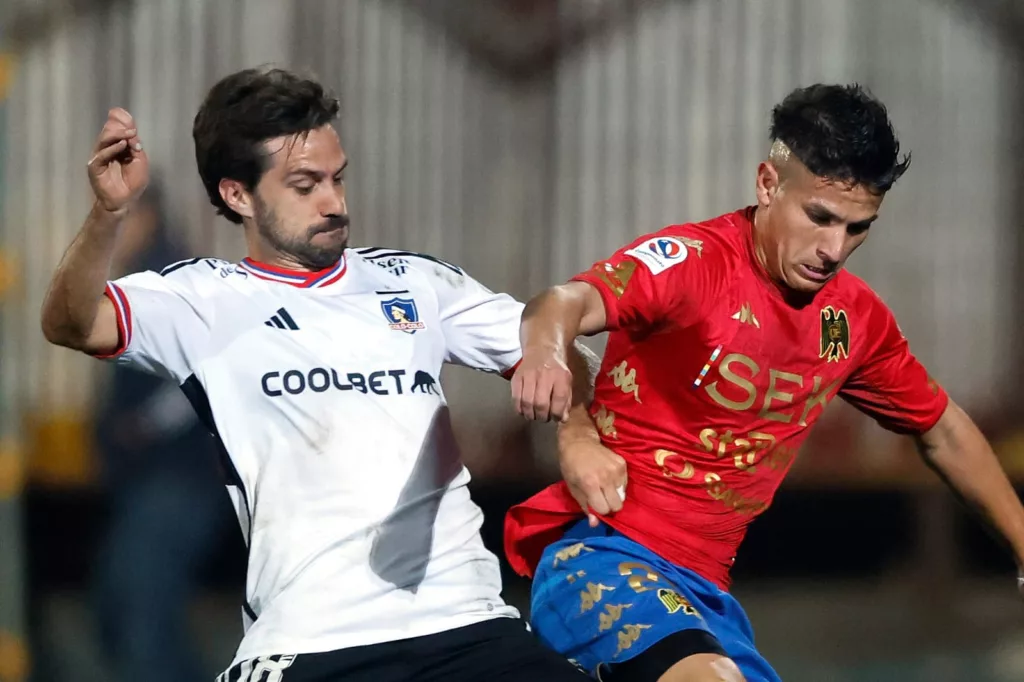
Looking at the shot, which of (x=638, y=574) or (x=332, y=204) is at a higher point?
(x=332, y=204)

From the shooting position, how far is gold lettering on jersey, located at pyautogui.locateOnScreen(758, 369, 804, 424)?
197cm

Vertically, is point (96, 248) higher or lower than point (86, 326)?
higher

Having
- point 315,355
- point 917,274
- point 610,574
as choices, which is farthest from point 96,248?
point 917,274

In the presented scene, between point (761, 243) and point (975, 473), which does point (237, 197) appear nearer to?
point (761, 243)

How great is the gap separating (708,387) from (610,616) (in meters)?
0.40

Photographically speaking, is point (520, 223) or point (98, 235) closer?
point (98, 235)

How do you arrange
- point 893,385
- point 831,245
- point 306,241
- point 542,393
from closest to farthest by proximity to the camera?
1. point 542,393
2. point 831,245
3. point 306,241
4. point 893,385

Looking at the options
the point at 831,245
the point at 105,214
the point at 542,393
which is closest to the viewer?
the point at 542,393

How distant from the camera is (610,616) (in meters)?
1.81

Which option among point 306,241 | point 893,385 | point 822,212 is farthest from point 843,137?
point 306,241

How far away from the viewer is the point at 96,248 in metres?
1.73

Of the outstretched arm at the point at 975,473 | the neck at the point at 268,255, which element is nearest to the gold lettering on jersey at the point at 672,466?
the outstretched arm at the point at 975,473

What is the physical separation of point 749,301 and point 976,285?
8.72ft

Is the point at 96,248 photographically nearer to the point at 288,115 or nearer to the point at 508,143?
the point at 288,115
